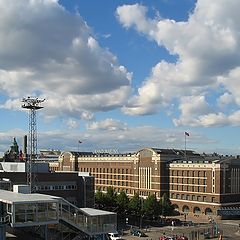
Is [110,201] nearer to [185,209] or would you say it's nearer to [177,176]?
[185,209]

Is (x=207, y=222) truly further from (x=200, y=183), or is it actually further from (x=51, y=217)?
(x=51, y=217)

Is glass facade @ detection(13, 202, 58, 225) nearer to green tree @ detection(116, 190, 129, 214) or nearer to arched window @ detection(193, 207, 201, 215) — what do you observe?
green tree @ detection(116, 190, 129, 214)

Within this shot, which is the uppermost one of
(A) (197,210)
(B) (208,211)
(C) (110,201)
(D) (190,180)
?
(D) (190,180)

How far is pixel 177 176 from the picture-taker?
13425 cm

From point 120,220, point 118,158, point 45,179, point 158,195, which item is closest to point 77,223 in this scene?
point 45,179

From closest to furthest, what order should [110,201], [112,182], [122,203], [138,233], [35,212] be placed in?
[35,212] < [138,233] < [122,203] < [110,201] < [112,182]

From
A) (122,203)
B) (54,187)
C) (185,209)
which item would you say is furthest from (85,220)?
(185,209)

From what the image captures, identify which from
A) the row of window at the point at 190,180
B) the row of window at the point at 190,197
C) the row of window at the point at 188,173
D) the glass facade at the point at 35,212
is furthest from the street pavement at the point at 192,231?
the glass facade at the point at 35,212

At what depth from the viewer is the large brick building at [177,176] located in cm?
12469

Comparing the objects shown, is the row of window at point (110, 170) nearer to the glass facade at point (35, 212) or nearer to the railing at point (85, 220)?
the railing at point (85, 220)

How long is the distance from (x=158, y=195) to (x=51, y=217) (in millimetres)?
94208

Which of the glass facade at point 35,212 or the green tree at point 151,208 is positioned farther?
the green tree at point 151,208

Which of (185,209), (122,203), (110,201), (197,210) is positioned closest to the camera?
(122,203)

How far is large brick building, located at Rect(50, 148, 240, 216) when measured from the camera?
125 meters
